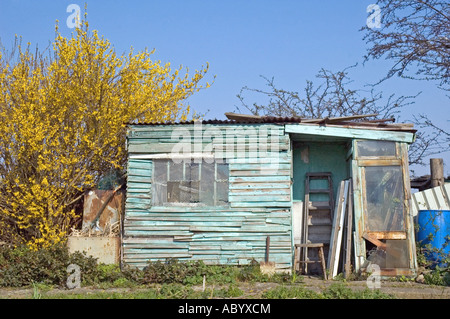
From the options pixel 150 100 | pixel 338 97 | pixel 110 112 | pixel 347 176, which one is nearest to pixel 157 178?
pixel 110 112

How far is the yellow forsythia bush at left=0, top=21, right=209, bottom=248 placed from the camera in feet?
38.9

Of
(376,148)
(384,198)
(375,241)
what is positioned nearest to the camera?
(375,241)

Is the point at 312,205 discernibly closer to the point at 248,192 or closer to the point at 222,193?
the point at 248,192

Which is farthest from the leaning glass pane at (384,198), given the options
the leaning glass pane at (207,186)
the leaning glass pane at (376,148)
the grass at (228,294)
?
the leaning glass pane at (207,186)

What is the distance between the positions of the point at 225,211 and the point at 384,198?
360cm

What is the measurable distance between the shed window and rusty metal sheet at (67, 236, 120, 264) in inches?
57.1

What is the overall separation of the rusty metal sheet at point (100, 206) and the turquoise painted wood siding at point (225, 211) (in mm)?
979

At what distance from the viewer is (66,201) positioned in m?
12.3

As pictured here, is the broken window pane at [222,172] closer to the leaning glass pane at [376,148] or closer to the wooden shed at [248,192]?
the wooden shed at [248,192]

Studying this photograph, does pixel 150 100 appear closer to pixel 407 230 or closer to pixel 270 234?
pixel 270 234

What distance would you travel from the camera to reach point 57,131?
12.5 metres

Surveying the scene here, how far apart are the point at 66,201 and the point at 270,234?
530 centimetres

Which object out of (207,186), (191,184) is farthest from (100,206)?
(207,186)
